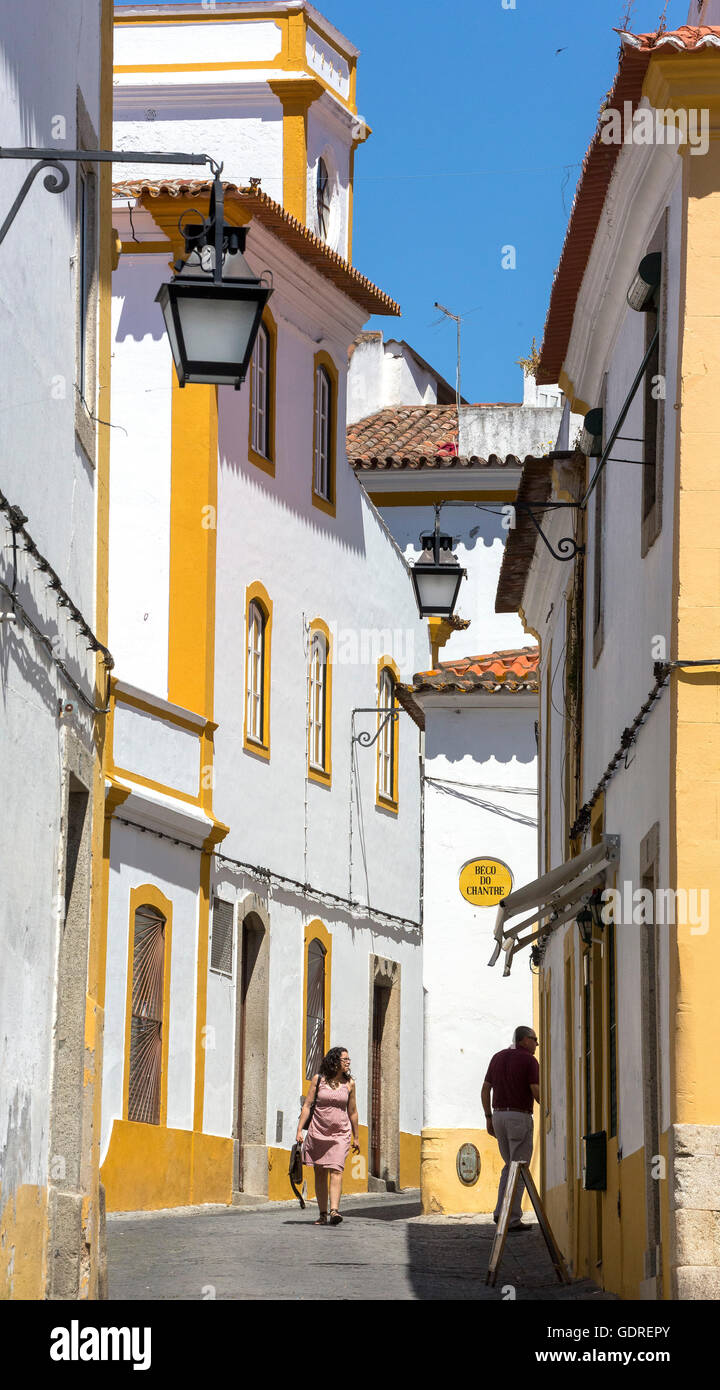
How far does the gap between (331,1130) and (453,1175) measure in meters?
3.74

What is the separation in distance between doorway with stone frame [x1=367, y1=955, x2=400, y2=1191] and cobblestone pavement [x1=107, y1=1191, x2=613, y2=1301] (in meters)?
9.31

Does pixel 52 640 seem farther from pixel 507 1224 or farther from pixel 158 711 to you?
pixel 158 711

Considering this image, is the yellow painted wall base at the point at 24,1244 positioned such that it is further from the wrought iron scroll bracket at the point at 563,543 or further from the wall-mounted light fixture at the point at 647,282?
the wrought iron scroll bracket at the point at 563,543

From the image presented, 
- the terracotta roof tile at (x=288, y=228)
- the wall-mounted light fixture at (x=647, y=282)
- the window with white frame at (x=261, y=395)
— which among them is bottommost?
the wall-mounted light fixture at (x=647, y=282)

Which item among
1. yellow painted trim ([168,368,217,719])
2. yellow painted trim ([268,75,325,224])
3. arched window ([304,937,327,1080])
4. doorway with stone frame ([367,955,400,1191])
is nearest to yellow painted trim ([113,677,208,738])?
yellow painted trim ([168,368,217,719])

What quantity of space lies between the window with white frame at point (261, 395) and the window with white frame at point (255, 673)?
197cm

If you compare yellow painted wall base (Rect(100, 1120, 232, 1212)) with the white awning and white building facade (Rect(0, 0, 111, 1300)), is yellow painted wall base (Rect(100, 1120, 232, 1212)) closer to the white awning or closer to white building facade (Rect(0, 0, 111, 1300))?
the white awning

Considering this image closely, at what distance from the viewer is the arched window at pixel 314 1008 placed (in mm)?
27828

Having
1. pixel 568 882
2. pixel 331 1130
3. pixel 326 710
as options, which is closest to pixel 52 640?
pixel 568 882

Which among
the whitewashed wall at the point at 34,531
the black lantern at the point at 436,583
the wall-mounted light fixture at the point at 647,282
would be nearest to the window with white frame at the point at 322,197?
the black lantern at the point at 436,583

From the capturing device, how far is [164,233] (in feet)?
82.7

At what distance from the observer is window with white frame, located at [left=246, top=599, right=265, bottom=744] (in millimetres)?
26375
